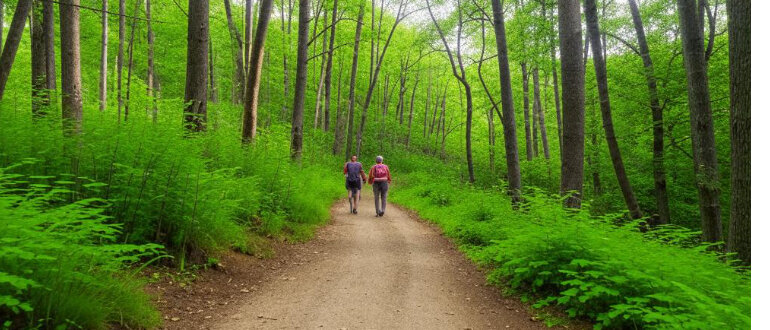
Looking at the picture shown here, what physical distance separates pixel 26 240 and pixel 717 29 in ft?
79.1

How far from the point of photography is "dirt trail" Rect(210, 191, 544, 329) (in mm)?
4270

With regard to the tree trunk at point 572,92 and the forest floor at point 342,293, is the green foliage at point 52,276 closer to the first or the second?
the forest floor at point 342,293

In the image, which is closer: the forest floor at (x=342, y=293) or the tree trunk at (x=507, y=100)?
the forest floor at (x=342, y=293)

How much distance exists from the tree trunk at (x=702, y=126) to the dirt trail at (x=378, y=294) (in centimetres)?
558

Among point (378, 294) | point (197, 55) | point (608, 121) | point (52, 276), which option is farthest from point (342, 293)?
point (608, 121)

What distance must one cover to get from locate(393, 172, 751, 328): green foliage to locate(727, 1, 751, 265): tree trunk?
0.69 meters

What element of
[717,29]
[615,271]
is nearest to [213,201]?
[615,271]

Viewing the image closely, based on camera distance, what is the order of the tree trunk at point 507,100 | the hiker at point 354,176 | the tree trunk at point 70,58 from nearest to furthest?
the tree trunk at point 70,58
the tree trunk at point 507,100
the hiker at point 354,176

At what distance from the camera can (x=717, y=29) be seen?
1739 centimetres

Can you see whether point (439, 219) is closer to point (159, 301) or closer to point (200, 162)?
point (200, 162)

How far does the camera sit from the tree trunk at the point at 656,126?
12883mm

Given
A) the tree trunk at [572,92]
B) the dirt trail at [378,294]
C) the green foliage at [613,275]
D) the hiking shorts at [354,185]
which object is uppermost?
the tree trunk at [572,92]

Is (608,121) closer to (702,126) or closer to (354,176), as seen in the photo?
(702,126)

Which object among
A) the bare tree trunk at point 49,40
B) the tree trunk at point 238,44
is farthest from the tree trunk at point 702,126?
the tree trunk at point 238,44
